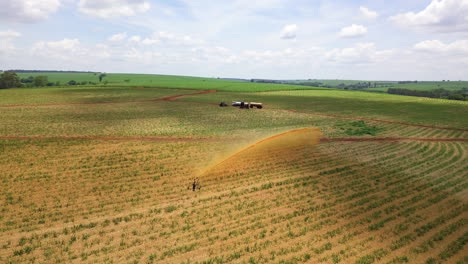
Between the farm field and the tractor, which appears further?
the tractor

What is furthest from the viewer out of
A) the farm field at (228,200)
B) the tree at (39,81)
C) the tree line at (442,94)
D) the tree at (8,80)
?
the tree at (39,81)

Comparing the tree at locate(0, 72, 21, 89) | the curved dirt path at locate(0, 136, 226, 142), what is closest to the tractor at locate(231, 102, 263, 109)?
the curved dirt path at locate(0, 136, 226, 142)

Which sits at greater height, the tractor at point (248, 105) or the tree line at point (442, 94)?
the tree line at point (442, 94)

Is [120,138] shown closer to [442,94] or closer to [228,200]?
[228,200]

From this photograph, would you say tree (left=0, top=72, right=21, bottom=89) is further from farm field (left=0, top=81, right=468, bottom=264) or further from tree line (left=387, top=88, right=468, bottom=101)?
tree line (left=387, top=88, right=468, bottom=101)

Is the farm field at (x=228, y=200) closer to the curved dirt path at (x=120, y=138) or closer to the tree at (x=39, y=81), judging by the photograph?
the curved dirt path at (x=120, y=138)

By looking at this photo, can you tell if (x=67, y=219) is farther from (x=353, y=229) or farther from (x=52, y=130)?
(x=52, y=130)

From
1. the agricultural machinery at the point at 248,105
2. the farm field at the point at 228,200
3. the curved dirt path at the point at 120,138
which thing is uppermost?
the agricultural machinery at the point at 248,105

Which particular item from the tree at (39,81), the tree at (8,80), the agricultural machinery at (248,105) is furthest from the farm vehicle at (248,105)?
the tree at (39,81)

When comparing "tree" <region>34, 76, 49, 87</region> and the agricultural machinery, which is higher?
"tree" <region>34, 76, 49, 87</region>

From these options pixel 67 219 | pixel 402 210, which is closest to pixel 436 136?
pixel 402 210

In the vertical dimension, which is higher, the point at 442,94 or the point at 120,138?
the point at 442,94

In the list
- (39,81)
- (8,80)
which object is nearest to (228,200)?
(8,80)
